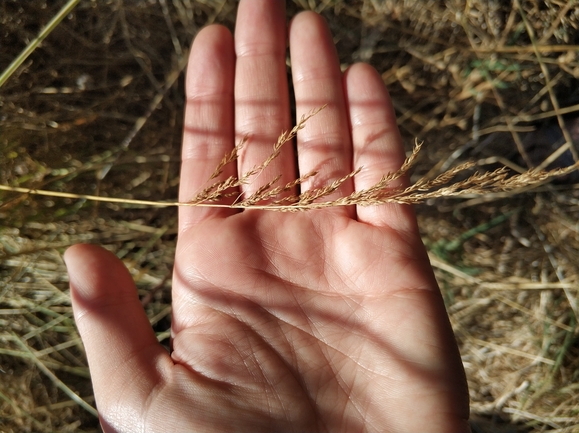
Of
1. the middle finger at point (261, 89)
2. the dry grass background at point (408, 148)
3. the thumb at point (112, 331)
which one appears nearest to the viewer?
the thumb at point (112, 331)

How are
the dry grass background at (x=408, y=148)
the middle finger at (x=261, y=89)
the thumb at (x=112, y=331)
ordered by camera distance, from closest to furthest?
the thumb at (x=112, y=331) → the middle finger at (x=261, y=89) → the dry grass background at (x=408, y=148)

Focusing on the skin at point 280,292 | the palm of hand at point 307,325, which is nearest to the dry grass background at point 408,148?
the skin at point 280,292

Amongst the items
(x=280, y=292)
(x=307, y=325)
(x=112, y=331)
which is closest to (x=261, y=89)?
(x=280, y=292)

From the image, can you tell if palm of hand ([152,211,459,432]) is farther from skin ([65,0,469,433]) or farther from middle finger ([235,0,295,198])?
middle finger ([235,0,295,198])

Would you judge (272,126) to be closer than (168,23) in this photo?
Yes

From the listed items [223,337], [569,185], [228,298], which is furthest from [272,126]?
[569,185]

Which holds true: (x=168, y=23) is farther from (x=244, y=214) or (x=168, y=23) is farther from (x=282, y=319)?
(x=282, y=319)

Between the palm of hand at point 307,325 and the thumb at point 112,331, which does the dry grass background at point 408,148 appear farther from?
the palm of hand at point 307,325
